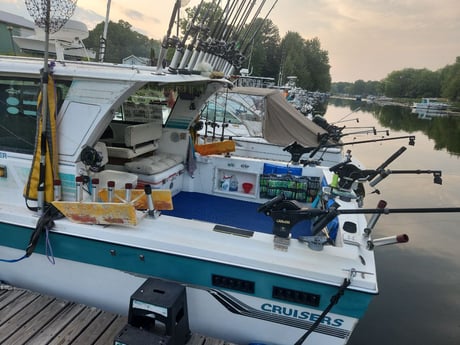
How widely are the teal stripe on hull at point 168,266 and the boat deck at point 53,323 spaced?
0.51 metres

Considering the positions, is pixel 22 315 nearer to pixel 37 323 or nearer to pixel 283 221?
pixel 37 323

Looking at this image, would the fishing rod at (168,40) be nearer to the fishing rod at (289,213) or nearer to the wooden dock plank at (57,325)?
the fishing rod at (289,213)

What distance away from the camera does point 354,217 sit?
3.05 meters

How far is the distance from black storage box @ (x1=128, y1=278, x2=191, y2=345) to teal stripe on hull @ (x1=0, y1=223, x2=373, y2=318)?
13cm

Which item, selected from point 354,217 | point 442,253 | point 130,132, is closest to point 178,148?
point 130,132

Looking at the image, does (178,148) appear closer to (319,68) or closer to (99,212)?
(99,212)

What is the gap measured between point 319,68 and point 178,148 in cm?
7270

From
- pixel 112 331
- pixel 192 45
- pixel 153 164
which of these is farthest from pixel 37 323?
pixel 192 45

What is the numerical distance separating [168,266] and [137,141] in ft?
6.13

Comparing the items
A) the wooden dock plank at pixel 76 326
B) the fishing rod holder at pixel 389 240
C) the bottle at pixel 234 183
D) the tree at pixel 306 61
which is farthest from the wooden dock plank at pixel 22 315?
the tree at pixel 306 61

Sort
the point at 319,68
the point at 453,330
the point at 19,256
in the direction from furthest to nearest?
the point at 319,68, the point at 453,330, the point at 19,256

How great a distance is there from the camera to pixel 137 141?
12.8 feet

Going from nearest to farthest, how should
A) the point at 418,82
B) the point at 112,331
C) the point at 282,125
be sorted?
1. the point at 112,331
2. the point at 282,125
3. the point at 418,82

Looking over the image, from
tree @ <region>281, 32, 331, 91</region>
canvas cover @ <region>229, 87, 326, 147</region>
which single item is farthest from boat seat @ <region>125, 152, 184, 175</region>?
tree @ <region>281, 32, 331, 91</region>
